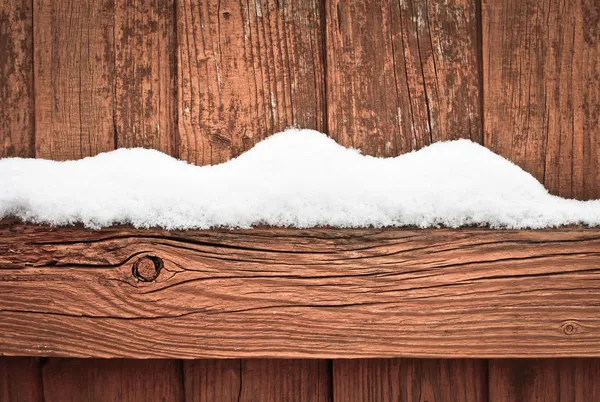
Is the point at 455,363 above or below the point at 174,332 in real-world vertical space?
below

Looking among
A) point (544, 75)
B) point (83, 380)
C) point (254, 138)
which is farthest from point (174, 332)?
point (544, 75)

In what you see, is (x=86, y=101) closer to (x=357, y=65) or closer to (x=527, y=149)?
(x=357, y=65)

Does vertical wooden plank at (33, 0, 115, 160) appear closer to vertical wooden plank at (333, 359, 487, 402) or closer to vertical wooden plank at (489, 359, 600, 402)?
vertical wooden plank at (333, 359, 487, 402)

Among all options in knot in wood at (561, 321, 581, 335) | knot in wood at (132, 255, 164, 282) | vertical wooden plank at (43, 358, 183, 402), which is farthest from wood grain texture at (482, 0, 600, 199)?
vertical wooden plank at (43, 358, 183, 402)

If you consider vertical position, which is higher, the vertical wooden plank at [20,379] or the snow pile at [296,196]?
the snow pile at [296,196]

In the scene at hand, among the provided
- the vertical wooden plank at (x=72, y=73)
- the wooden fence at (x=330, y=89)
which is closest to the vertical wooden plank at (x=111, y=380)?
the wooden fence at (x=330, y=89)

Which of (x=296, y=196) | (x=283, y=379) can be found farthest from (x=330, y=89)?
(x=283, y=379)

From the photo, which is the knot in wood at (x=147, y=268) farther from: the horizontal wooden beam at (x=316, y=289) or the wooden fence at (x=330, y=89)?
the wooden fence at (x=330, y=89)
